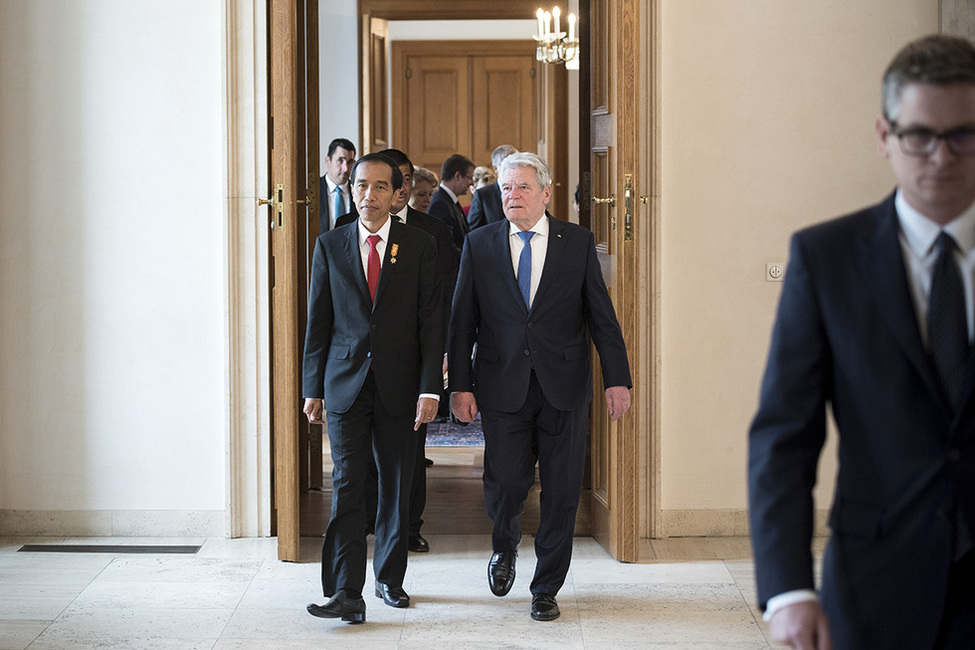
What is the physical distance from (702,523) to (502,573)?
1.35 m

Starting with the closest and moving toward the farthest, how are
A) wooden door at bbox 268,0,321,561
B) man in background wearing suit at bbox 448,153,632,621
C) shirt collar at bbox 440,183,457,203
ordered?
man in background wearing suit at bbox 448,153,632,621, wooden door at bbox 268,0,321,561, shirt collar at bbox 440,183,457,203

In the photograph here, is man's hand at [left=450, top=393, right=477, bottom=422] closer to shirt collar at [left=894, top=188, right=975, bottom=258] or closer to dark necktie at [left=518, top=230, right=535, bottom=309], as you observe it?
dark necktie at [left=518, top=230, right=535, bottom=309]

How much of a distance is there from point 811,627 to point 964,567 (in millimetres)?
247

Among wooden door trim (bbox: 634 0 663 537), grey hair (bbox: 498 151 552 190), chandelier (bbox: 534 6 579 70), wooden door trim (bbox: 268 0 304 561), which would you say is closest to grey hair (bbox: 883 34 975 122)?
grey hair (bbox: 498 151 552 190)

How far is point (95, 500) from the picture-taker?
18.1 ft

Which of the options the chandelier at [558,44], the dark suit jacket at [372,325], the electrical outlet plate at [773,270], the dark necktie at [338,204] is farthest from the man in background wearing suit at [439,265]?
the chandelier at [558,44]

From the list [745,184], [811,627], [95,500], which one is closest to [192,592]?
[95,500]

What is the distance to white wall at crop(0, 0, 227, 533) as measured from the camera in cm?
540

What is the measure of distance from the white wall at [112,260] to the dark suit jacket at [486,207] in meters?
2.07

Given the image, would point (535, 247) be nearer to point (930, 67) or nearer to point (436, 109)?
point (930, 67)

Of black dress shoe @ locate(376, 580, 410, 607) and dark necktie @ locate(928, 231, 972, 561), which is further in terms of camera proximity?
black dress shoe @ locate(376, 580, 410, 607)

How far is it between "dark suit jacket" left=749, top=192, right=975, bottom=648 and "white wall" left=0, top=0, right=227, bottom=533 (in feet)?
12.9

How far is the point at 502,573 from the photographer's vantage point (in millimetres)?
4520

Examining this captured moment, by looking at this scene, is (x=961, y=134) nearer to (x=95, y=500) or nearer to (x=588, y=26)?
(x=588, y=26)
